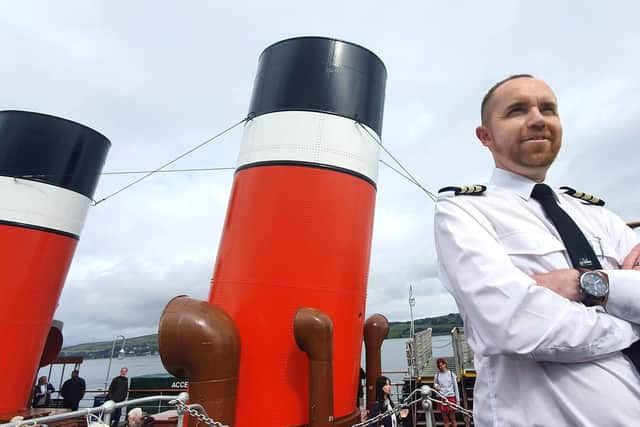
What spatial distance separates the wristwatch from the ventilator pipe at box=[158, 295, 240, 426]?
3431mm

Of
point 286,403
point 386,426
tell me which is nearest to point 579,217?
point 286,403

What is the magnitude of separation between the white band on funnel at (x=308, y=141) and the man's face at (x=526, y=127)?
3.32 meters

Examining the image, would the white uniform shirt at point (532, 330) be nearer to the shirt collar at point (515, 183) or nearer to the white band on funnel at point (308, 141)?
the shirt collar at point (515, 183)

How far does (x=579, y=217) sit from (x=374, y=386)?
14.6 feet

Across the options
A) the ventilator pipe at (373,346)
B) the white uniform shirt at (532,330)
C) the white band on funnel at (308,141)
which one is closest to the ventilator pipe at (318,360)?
the ventilator pipe at (373,346)

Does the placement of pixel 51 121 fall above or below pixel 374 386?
above

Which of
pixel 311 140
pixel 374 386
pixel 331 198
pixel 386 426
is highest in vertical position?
pixel 311 140

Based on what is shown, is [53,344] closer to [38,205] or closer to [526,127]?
[38,205]

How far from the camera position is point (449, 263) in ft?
4.57

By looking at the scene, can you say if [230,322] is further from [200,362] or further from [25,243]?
[25,243]

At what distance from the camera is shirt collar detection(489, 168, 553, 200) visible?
1.60 metres

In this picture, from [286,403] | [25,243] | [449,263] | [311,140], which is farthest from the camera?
[25,243]

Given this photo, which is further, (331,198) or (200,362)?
(331,198)

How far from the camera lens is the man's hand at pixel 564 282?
1.23 meters
